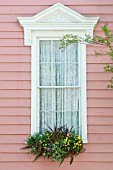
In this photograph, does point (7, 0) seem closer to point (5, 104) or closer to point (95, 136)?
point (5, 104)

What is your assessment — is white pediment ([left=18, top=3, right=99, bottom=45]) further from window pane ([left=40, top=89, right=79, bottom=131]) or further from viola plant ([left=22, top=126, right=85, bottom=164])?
viola plant ([left=22, top=126, right=85, bottom=164])

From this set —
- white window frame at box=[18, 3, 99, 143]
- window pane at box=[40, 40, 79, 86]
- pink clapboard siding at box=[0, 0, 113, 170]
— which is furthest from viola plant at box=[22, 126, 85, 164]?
window pane at box=[40, 40, 79, 86]

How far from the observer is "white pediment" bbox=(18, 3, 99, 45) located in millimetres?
6070

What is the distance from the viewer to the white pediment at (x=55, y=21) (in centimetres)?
607

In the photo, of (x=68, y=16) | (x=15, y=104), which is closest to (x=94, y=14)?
(x=68, y=16)

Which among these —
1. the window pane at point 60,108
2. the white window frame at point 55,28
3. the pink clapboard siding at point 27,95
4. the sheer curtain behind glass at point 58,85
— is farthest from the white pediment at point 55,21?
the window pane at point 60,108

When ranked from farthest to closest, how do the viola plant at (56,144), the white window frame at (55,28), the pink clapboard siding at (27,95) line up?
the white window frame at (55,28) → the pink clapboard siding at (27,95) → the viola plant at (56,144)

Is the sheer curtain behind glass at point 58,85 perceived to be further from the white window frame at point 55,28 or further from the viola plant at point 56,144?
the viola plant at point 56,144

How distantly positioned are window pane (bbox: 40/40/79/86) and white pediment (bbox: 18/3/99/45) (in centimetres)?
30

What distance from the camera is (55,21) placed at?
241 inches

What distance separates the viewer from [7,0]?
622cm

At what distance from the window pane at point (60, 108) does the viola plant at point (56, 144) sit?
23cm

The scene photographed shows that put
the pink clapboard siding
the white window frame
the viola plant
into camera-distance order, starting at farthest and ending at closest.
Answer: the white window frame → the pink clapboard siding → the viola plant

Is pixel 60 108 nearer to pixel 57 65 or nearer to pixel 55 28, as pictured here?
pixel 57 65
